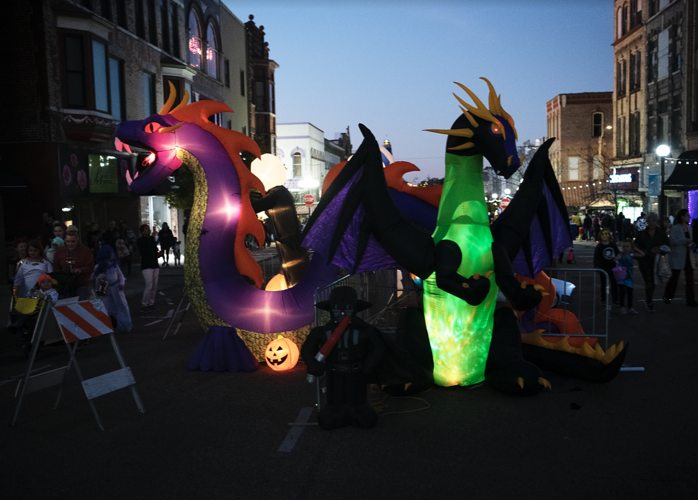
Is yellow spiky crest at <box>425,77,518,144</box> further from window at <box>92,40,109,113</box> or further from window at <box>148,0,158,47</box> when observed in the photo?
window at <box>148,0,158,47</box>

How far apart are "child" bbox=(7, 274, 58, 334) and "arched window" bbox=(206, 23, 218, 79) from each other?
24163 mm

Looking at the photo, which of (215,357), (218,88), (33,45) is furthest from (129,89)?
(215,357)

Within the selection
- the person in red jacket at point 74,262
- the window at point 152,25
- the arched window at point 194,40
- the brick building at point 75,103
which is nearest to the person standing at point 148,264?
the person in red jacket at point 74,262

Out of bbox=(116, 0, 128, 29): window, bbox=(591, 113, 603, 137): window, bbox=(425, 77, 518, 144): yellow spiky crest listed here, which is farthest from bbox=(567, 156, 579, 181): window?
bbox=(425, 77, 518, 144): yellow spiky crest

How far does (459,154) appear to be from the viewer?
6.04 m

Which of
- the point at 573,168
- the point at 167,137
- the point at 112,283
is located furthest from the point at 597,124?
A: the point at 167,137

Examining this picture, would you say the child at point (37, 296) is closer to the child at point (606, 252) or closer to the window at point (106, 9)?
the child at point (606, 252)

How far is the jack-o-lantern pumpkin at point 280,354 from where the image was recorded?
7.17 metres

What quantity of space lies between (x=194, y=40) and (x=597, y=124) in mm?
36545

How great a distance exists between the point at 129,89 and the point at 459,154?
18.1m

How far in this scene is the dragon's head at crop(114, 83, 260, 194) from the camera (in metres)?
7.62

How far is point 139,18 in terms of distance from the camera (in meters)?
22.4

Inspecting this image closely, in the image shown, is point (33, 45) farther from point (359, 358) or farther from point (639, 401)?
point (639, 401)

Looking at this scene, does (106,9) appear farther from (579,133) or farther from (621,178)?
(579,133)
